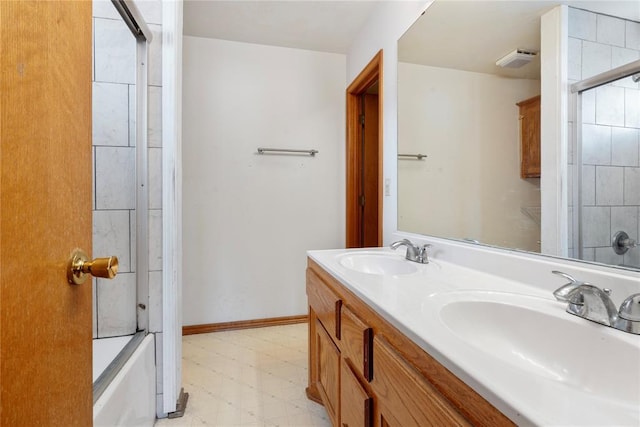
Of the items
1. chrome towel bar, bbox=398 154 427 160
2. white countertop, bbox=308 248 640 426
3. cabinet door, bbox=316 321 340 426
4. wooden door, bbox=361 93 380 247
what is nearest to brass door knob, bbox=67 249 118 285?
white countertop, bbox=308 248 640 426

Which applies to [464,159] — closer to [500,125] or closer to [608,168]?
[500,125]

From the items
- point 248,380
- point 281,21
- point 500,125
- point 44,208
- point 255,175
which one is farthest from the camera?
point 255,175

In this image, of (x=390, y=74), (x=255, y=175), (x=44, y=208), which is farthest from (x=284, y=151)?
(x=44, y=208)

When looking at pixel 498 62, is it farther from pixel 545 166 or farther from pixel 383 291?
pixel 383 291

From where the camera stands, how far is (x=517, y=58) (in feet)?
3.09

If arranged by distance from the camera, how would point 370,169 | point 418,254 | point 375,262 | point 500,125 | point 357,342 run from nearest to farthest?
point 357,342
point 500,125
point 418,254
point 375,262
point 370,169

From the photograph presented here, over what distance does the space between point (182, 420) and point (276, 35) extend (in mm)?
2520

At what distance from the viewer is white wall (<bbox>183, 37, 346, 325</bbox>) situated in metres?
2.27

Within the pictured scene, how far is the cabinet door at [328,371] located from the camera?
103 centimetres

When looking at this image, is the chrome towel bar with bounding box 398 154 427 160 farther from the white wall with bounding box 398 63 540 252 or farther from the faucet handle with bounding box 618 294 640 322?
the faucet handle with bounding box 618 294 640 322

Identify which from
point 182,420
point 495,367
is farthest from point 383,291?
point 182,420

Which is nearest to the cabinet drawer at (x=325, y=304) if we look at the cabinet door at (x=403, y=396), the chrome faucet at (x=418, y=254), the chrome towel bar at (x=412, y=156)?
the cabinet door at (x=403, y=396)

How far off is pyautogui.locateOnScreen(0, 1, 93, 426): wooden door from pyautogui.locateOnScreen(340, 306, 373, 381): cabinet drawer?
1.96 ft

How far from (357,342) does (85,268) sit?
655mm
